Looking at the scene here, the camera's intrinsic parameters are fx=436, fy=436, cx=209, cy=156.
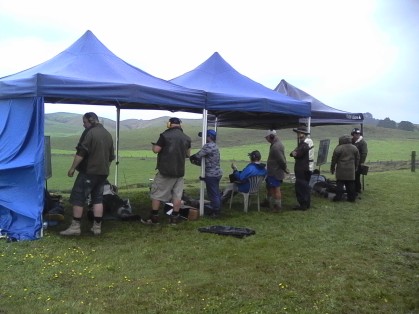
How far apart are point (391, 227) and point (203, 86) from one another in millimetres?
4355

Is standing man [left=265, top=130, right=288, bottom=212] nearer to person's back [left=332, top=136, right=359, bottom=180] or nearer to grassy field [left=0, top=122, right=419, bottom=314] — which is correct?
grassy field [left=0, top=122, right=419, bottom=314]

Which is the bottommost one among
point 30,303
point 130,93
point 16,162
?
point 30,303

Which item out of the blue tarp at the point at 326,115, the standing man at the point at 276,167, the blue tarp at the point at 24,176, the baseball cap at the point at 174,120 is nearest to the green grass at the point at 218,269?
the blue tarp at the point at 24,176

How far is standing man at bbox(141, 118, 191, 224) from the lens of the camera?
6734 mm

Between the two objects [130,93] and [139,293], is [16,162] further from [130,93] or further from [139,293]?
[139,293]

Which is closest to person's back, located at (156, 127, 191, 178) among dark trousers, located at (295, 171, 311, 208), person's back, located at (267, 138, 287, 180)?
person's back, located at (267, 138, 287, 180)

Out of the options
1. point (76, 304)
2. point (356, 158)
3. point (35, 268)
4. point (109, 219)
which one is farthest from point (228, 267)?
point (356, 158)

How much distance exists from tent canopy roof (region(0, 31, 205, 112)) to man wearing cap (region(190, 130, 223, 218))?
26.9 inches

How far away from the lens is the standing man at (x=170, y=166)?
6734 millimetres

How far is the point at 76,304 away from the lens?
12.3 ft

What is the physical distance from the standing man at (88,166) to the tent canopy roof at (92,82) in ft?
1.50

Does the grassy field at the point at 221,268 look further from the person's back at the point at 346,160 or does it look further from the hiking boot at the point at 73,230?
the person's back at the point at 346,160

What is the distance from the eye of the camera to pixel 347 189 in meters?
9.95

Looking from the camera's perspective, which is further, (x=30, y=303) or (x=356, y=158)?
(x=356, y=158)
